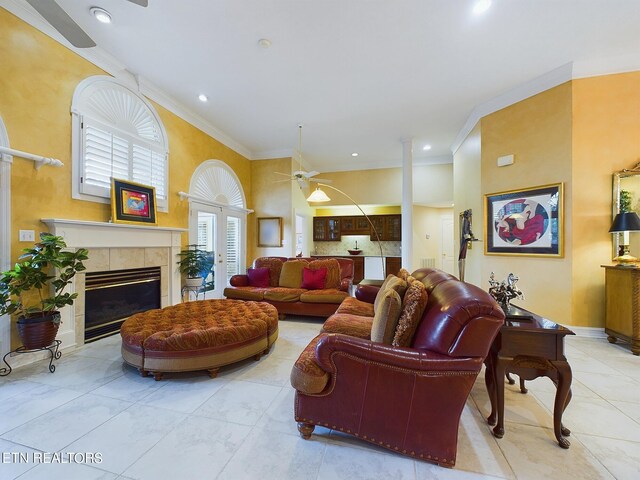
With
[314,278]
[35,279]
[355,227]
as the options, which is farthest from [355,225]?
[35,279]

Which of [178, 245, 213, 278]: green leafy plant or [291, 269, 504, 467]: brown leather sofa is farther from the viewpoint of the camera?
[178, 245, 213, 278]: green leafy plant

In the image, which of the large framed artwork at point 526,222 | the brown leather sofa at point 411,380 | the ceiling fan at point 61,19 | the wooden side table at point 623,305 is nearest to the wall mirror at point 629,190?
the wooden side table at point 623,305

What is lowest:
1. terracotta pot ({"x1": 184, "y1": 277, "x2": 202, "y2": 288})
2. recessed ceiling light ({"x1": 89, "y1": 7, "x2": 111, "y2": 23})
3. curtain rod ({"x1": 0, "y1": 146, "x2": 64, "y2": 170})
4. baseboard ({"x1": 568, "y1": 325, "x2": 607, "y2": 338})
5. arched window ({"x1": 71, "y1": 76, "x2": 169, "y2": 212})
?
baseboard ({"x1": 568, "y1": 325, "x2": 607, "y2": 338})

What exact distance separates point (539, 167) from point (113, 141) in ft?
18.6

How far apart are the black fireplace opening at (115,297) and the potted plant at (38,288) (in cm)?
60

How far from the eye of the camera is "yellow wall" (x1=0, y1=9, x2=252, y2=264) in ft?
7.82

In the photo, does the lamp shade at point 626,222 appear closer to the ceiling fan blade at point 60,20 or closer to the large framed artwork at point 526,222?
the large framed artwork at point 526,222

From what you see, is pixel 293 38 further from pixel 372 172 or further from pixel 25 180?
pixel 372 172

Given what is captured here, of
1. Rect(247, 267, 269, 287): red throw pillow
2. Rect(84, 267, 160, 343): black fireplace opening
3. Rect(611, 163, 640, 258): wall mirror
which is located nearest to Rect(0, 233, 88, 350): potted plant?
Rect(84, 267, 160, 343): black fireplace opening

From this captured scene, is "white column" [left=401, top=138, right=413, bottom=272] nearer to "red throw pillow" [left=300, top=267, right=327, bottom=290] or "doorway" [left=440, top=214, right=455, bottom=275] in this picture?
"red throw pillow" [left=300, top=267, right=327, bottom=290]

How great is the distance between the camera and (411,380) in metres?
1.34

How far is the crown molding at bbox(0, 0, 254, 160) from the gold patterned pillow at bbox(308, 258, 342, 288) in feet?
10.8

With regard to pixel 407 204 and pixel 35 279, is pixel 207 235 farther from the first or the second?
pixel 407 204

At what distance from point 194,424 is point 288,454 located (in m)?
0.69
